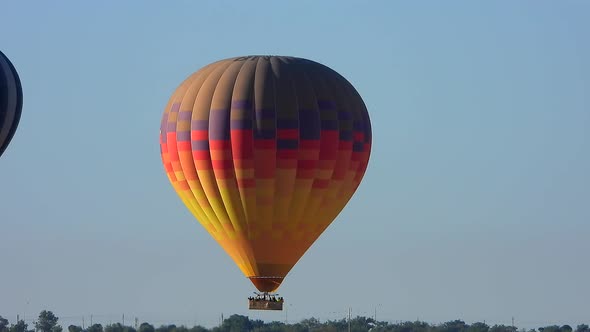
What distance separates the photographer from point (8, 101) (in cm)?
8050

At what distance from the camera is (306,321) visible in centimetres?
17775

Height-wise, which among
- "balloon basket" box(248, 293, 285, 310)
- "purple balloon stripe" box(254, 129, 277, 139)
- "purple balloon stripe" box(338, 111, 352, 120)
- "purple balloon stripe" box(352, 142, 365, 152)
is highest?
"purple balloon stripe" box(338, 111, 352, 120)

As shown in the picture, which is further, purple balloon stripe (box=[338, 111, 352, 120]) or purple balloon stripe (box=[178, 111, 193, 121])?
purple balloon stripe (box=[338, 111, 352, 120])

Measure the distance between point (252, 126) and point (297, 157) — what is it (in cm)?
212

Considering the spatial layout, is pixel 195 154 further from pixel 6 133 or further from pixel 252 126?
pixel 6 133

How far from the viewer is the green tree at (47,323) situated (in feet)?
558

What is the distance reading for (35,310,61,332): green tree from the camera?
558 ft

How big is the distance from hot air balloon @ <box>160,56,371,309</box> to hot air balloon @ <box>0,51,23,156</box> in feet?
33.0

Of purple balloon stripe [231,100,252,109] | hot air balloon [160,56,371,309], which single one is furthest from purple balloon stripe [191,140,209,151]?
purple balloon stripe [231,100,252,109]

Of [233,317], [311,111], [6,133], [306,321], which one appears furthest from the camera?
[306,321]

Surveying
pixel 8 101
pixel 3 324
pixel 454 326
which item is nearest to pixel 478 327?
pixel 454 326

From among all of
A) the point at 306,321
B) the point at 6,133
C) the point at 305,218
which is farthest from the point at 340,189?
the point at 306,321

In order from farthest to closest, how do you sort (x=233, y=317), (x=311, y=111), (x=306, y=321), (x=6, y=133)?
(x=306, y=321) < (x=233, y=317) < (x=6, y=133) < (x=311, y=111)

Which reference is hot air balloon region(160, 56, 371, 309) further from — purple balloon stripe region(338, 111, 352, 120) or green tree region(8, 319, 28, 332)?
green tree region(8, 319, 28, 332)
